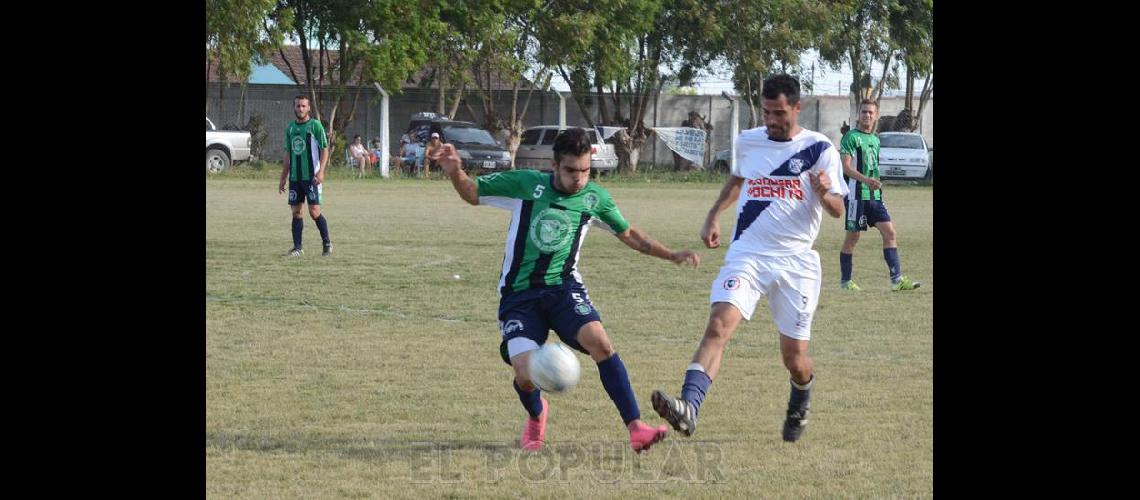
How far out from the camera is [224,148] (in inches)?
1387

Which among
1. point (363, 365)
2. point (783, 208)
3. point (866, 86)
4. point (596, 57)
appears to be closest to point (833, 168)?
point (783, 208)

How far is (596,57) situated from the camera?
4034 cm

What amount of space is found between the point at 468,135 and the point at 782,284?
30.0 m

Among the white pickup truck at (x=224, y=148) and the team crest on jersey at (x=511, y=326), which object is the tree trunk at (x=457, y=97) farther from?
the team crest on jersey at (x=511, y=326)

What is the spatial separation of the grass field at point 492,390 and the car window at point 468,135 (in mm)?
20515

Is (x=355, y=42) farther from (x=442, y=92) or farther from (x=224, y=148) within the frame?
(x=224, y=148)

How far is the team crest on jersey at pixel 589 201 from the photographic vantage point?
6.55 m

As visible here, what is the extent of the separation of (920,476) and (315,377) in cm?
379

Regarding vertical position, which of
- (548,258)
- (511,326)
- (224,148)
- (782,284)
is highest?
(224,148)

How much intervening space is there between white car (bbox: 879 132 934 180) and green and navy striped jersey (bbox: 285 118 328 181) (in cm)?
2323

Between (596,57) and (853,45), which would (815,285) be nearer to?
(596,57)

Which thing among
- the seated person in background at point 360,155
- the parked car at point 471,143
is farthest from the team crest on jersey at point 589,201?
the seated person in background at point 360,155

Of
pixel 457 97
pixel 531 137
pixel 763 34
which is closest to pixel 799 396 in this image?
pixel 531 137

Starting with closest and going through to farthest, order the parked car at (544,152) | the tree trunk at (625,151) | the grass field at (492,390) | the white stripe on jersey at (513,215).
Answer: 1. the grass field at (492,390)
2. the white stripe on jersey at (513,215)
3. the parked car at (544,152)
4. the tree trunk at (625,151)
